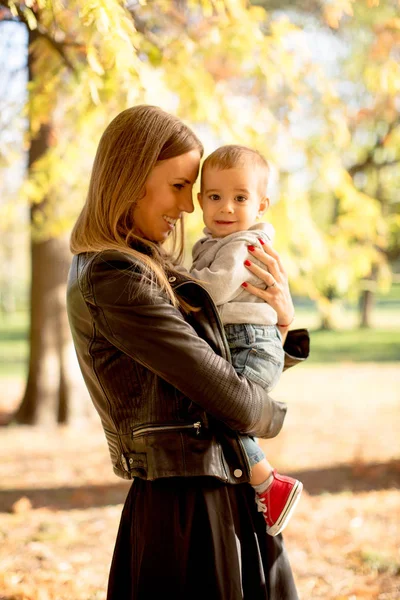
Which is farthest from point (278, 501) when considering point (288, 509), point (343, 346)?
point (343, 346)

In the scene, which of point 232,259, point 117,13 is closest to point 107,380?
point 232,259

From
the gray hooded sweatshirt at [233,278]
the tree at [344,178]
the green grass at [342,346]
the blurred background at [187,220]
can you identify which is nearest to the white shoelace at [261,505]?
the gray hooded sweatshirt at [233,278]

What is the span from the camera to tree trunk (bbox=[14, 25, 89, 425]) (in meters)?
8.20

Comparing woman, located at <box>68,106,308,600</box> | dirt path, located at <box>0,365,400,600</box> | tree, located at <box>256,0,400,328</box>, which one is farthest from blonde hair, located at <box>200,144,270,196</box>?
dirt path, located at <box>0,365,400,600</box>

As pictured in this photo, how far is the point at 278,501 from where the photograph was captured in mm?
2092

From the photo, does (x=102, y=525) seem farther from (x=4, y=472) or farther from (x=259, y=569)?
(x=259, y=569)

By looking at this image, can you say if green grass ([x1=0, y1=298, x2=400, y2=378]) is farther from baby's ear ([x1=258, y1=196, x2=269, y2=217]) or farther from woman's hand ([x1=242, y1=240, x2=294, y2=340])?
woman's hand ([x1=242, y1=240, x2=294, y2=340])

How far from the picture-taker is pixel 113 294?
6.16 feet

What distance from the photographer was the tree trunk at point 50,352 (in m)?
8.20

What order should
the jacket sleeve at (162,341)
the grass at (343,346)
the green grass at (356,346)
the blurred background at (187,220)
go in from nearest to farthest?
the jacket sleeve at (162,341) → the blurred background at (187,220) → the grass at (343,346) → the green grass at (356,346)

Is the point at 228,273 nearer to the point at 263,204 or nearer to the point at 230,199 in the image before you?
the point at 230,199

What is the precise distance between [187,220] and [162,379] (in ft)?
12.3

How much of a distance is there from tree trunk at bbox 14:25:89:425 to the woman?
621cm

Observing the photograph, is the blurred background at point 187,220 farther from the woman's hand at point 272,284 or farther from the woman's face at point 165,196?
the woman's hand at point 272,284
